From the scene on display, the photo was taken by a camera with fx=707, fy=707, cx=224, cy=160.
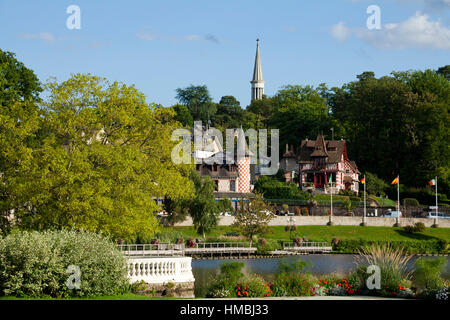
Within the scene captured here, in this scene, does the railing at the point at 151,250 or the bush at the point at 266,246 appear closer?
the railing at the point at 151,250

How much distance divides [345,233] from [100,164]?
43808 mm

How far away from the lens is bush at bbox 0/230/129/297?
23.9 meters

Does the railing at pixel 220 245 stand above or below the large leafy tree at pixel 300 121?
below

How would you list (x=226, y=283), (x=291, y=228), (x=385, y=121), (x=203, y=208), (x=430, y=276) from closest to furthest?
(x=430, y=276) < (x=226, y=283) < (x=203, y=208) < (x=291, y=228) < (x=385, y=121)

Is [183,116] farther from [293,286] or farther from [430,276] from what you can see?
[430,276]

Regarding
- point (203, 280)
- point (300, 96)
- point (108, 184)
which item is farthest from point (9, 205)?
point (300, 96)

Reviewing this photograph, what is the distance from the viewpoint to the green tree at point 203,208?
6931 centimetres

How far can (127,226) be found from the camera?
120 feet

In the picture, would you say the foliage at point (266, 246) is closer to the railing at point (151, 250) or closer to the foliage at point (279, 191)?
the railing at point (151, 250)

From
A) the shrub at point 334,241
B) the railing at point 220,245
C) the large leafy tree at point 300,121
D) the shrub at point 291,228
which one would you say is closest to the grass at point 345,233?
the shrub at point 291,228

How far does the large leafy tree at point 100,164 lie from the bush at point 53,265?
Result: 8.90m

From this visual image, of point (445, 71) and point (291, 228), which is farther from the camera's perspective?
point (445, 71)

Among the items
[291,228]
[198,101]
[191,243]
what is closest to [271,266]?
[191,243]

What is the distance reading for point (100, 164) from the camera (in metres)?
38.2
